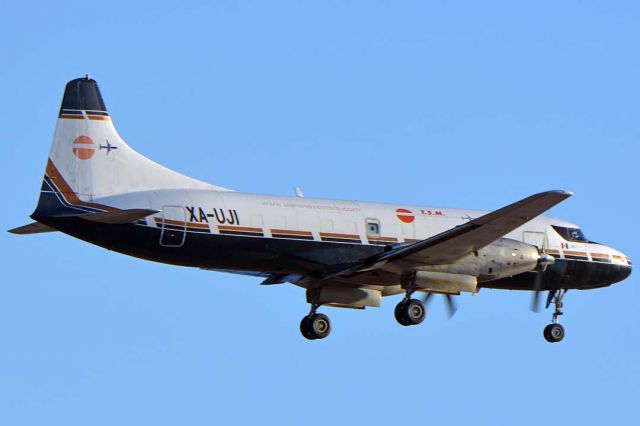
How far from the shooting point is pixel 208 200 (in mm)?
39750

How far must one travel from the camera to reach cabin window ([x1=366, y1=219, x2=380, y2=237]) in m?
42.6

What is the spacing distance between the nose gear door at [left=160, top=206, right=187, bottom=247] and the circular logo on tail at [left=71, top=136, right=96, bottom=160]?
8.83 feet

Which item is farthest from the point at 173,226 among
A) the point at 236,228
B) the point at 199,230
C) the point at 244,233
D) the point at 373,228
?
the point at 373,228

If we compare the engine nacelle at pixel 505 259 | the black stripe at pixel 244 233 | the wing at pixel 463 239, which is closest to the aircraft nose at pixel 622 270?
the engine nacelle at pixel 505 259

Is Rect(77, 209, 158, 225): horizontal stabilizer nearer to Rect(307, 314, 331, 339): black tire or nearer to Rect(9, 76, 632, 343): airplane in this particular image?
Rect(9, 76, 632, 343): airplane

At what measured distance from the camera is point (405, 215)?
4381 cm

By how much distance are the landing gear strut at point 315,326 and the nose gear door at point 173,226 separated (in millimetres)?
6412

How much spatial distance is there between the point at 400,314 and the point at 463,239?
2.97 meters

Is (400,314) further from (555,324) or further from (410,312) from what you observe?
(555,324)

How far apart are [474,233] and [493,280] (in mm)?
3896

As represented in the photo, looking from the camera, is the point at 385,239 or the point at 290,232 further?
the point at 385,239

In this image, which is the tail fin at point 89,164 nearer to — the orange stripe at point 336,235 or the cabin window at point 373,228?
the orange stripe at point 336,235

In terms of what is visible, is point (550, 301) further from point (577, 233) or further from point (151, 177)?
point (151, 177)

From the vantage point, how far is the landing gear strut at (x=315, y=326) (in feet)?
143
